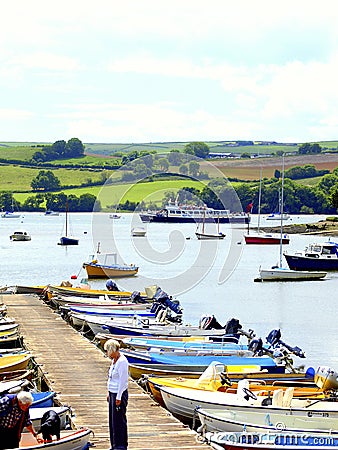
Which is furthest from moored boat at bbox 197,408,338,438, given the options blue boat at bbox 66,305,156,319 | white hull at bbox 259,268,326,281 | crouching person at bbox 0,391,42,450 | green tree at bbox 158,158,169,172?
green tree at bbox 158,158,169,172

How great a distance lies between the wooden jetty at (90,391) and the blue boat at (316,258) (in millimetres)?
41271

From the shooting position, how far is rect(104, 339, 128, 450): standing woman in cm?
1374

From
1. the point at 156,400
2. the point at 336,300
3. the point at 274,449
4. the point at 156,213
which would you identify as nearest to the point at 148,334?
the point at 156,400

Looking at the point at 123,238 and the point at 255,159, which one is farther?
the point at 255,159

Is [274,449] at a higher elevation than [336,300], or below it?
higher

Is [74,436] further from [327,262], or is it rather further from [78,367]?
[327,262]

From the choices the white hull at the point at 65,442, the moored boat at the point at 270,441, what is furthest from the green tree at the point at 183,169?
the white hull at the point at 65,442

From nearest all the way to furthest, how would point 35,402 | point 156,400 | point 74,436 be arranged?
point 74,436 < point 35,402 < point 156,400

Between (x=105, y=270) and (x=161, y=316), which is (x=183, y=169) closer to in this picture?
(x=105, y=270)

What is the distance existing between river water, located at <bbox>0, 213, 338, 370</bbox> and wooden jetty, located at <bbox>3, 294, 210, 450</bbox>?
9.42 meters

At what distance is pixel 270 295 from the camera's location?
188 ft

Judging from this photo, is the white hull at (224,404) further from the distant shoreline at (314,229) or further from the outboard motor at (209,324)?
the distant shoreline at (314,229)

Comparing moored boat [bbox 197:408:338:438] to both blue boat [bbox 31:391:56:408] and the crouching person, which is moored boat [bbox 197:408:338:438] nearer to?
blue boat [bbox 31:391:56:408]

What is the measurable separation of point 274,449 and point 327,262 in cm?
5876
